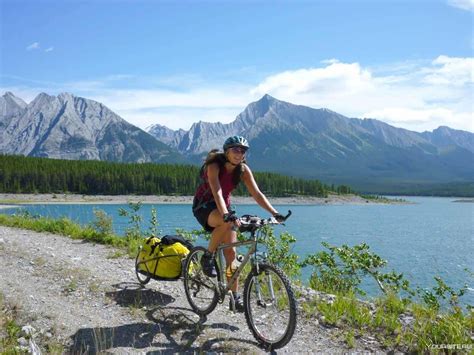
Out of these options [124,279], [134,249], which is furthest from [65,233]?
[124,279]

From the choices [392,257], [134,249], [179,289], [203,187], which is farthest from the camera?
[392,257]

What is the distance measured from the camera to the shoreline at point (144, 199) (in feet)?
361

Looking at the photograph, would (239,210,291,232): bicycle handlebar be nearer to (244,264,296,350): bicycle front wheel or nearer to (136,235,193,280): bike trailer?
(244,264,296,350): bicycle front wheel

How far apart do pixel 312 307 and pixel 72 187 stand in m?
134

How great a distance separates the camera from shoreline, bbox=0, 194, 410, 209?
361 feet

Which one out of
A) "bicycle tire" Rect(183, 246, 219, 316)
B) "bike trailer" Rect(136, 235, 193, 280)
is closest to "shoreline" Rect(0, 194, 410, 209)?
"bike trailer" Rect(136, 235, 193, 280)

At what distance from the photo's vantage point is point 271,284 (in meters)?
6.43

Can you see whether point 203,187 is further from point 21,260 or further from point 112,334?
point 21,260

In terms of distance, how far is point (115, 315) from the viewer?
7.53m

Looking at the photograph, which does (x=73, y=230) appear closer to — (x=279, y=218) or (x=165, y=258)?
(x=165, y=258)

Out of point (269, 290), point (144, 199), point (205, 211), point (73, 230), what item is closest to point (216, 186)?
point (205, 211)

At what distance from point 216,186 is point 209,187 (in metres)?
0.46

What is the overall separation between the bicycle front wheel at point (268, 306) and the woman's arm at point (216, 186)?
1102mm

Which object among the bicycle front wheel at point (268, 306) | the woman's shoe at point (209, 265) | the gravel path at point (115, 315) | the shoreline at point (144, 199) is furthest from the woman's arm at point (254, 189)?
the shoreline at point (144, 199)
